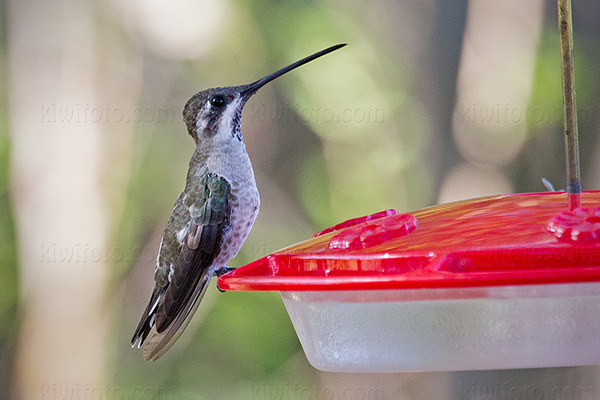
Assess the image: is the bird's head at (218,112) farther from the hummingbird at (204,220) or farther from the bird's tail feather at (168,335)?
the bird's tail feather at (168,335)

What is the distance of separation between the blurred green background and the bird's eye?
10.5ft

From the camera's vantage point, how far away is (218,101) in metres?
2.87

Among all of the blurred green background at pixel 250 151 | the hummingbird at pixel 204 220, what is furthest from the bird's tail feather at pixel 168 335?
the blurred green background at pixel 250 151

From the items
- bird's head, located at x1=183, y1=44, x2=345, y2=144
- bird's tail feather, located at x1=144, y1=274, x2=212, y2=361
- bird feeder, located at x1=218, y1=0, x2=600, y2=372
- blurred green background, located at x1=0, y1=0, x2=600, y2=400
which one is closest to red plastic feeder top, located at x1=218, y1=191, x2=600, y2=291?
bird feeder, located at x1=218, y1=0, x2=600, y2=372

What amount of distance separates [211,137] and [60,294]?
365cm

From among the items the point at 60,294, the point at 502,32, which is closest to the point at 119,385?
the point at 60,294

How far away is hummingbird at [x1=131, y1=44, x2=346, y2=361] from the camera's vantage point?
2.55 m

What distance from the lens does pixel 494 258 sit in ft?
3.99

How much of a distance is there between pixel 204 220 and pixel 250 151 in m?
3.61

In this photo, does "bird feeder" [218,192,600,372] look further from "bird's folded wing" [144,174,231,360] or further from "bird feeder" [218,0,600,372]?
"bird's folded wing" [144,174,231,360]

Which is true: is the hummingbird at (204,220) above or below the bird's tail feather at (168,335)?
above

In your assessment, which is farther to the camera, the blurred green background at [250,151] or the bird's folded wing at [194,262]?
the blurred green background at [250,151]

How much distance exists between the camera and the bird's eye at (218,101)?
9.38ft

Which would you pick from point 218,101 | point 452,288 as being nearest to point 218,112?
point 218,101
